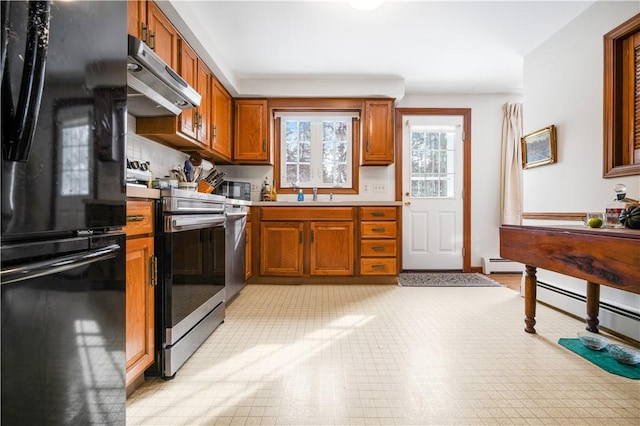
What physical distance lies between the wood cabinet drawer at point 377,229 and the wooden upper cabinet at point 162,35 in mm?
2371

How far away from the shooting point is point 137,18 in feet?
5.83

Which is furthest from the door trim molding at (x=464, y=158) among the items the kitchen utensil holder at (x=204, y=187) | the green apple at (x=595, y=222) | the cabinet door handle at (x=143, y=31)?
the cabinet door handle at (x=143, y=31)

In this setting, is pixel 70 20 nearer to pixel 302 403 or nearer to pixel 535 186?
pixel 302 403

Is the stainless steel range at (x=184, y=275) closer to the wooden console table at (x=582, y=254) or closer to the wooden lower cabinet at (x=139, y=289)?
the wooden lower cabinet at (x=139, y=289)

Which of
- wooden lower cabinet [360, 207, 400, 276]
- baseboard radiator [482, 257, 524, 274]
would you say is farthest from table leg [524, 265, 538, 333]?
baseboard radiator [482, 257, 524, 274]

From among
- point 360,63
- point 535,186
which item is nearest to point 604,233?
point 535,186

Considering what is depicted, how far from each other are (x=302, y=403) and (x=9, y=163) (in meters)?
1.30

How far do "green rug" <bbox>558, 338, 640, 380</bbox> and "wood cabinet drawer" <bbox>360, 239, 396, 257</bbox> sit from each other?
1729 millimetres

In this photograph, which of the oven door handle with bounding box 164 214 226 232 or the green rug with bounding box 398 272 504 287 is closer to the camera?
the oven door handle with bounding box 164 214 226 232

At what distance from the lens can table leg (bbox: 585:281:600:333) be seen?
211 centimetres

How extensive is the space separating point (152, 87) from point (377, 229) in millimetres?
2526

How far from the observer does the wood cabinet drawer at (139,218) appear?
4.17ft

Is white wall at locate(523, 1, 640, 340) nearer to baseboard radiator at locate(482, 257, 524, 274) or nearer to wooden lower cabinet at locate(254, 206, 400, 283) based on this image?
baseboard radiator at locate(482, 257, 524, 274)

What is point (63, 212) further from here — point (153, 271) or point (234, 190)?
point (234, 190)
